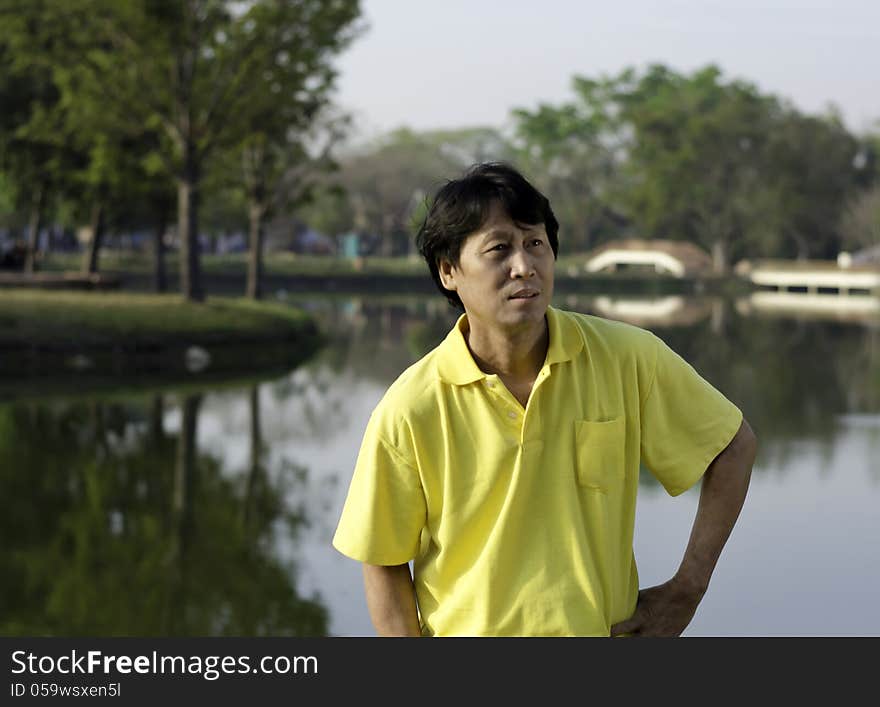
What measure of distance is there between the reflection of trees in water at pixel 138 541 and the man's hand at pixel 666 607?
153 inches

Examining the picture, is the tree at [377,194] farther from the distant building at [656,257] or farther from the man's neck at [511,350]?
the man's neck at [511,350]

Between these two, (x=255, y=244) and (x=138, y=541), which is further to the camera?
(x=255, y=244)

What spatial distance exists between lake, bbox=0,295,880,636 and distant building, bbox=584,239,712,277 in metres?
54.1

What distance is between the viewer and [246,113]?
27.7 m

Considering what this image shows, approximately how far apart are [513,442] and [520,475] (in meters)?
0.06

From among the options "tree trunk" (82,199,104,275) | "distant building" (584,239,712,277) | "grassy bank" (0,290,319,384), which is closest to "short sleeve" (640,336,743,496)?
"grassy bank" (0,290,319,384)

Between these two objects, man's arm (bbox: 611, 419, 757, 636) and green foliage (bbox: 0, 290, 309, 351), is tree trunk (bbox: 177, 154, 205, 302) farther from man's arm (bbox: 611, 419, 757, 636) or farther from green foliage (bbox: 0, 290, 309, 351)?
man's arm (bbox: 611, 419, 757, 636)

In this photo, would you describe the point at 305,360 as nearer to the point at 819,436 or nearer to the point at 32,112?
the point at 819,436

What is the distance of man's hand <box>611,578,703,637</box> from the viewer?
9.03ft

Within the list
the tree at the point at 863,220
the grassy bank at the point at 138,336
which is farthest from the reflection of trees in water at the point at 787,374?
the tree at the point at 863,220

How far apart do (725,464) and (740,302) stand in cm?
5068

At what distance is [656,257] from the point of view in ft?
244

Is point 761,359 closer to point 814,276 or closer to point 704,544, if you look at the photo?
point 704,544

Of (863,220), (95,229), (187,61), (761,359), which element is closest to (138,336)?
(187,61)
